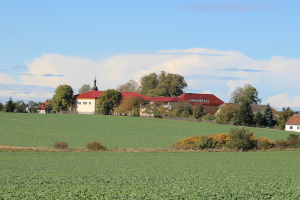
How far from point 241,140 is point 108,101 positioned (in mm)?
70524

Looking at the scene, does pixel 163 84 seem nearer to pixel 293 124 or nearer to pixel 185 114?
pixel 185 114

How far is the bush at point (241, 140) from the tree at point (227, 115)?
45.0 meters

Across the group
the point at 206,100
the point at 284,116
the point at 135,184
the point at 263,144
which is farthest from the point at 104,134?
the point at 206,100

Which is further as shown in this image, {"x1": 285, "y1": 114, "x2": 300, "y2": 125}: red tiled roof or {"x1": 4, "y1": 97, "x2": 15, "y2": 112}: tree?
{"x1": 4, "y1": 97, "x2": 15, "y2": 112}: tree

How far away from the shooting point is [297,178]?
1892cm

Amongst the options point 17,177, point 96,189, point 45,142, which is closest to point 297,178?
point 96,189

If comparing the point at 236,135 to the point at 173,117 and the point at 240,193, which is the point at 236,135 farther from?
the point at 173,117

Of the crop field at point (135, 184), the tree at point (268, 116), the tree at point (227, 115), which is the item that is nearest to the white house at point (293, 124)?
the tree at point (268, 116)

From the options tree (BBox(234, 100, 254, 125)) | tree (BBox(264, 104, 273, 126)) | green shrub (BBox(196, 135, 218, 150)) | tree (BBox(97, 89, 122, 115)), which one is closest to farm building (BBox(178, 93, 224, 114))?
tree (BBox(97, 89, 122, 115))

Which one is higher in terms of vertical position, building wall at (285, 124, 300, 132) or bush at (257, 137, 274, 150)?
building wall at (285, 124, 300, 132)

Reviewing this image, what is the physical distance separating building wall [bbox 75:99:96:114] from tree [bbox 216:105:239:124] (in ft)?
142

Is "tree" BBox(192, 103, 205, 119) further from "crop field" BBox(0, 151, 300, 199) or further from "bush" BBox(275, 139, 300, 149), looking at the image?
"crop field" BBox(0, 151, 300, 199)

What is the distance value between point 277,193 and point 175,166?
36.9 ft

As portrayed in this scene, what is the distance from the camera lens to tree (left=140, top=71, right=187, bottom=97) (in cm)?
12825
